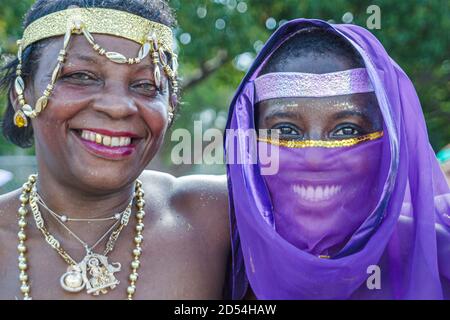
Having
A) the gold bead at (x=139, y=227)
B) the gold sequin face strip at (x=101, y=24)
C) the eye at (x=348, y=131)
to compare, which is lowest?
the gold bead at (x=139, y=227)

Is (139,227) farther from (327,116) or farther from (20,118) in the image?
(327,116)

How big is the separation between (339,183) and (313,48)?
56 centimetres

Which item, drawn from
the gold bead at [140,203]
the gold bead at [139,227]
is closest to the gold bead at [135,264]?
the gold bead at [139,227]

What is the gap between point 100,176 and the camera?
2.58 meters

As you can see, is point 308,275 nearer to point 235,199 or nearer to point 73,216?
point 235,199

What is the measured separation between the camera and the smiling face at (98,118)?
2.54 metres

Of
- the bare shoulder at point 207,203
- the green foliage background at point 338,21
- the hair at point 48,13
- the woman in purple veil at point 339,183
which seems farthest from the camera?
the green foliage background at point 338,21

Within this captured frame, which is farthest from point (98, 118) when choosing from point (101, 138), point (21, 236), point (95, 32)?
point (21, 236)

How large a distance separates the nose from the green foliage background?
11.6ft

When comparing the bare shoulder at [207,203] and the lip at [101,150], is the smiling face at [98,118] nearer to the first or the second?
the lip at [101,150]

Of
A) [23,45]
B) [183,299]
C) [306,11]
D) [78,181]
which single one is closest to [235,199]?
[183,299]

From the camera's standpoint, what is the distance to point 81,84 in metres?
2.57

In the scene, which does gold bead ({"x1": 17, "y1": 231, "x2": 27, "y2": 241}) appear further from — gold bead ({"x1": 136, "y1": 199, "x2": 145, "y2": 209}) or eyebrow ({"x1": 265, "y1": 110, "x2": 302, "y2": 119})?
eyebrow ({"x1": 265, "y1": 110, "x2": 302, "y2": 119})

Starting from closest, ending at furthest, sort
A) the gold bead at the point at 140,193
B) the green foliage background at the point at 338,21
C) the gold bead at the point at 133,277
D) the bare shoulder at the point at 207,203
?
the gold bead at the point at 133,277 → the bare shoulder at the point at 207,203 → the gold bead at the point at 140,193 → the green foliage background at the point at 338,21
